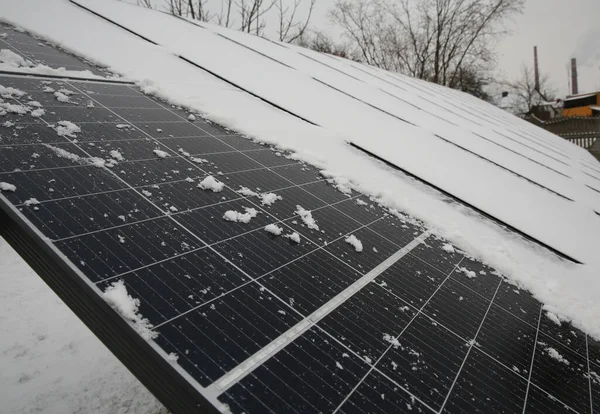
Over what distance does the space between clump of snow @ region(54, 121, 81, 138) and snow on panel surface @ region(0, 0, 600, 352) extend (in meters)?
1.46

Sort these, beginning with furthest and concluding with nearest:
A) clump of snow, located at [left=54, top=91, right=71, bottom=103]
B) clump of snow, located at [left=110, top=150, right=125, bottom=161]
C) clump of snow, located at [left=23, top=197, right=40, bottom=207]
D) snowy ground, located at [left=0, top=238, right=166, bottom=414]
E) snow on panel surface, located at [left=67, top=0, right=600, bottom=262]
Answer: snow on panel surface, located at [left=67, top=0, right=600, bottom=262]
snowy ground, located at [left=0, top=238, right=166, bottom=414]
clump of snow, located at [left=54, top=91, right=71, bottom=103]
clump of snow, located at [left=110, top=150, right=125, bottom=161]
clump of snow, located at [left=23, top=197, right=40, bottom=207]

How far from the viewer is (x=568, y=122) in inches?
739

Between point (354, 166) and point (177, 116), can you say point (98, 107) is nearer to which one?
point (177, 116)

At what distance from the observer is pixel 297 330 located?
1446mm

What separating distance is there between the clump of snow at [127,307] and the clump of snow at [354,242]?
1362mm

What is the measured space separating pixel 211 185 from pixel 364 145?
2547 mm

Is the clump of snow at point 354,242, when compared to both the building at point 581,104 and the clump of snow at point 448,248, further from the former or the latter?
the building at point 581,104

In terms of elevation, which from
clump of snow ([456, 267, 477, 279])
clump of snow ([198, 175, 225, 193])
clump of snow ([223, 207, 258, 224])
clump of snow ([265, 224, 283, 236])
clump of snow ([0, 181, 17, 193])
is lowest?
clump of snow ([456, 267, 477, 279])

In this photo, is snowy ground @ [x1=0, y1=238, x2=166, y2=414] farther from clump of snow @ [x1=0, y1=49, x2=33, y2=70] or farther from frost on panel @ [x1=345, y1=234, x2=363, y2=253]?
clump of snow @ [x1=0, y1=49, x2=33, y2=70]

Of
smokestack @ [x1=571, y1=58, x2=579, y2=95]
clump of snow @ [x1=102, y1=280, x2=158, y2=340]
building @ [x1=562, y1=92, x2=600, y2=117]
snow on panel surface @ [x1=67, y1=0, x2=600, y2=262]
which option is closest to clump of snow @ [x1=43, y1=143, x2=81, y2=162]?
clump of snow @ [x1=102, y1=280, x2=158, y2=340]

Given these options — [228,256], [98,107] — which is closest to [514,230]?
[228,256]

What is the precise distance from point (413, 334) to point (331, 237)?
0.78 meters

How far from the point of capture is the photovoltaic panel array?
48.0 inches

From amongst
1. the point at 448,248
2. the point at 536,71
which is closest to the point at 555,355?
the point at 448,248
